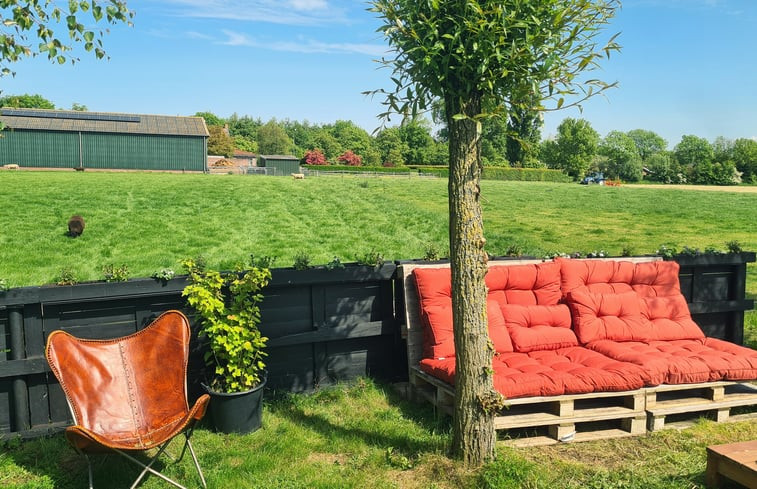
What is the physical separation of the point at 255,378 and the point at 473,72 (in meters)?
2.86

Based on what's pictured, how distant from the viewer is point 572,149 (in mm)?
83625

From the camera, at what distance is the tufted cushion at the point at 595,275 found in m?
5.73

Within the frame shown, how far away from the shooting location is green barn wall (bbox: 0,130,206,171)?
3716cm

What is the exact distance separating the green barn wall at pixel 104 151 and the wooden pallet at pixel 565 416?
131 feet

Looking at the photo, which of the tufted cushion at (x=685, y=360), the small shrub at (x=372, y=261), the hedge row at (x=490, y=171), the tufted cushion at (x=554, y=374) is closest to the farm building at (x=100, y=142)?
the hedge row at (x=490, y=171)

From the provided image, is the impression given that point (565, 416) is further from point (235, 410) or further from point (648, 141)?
point (648, 141)

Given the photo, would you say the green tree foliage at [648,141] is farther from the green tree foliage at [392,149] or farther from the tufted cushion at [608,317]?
the tufted cushion at [608,317]

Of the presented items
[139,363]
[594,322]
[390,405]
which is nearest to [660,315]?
[594,322]

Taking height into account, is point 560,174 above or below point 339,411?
above

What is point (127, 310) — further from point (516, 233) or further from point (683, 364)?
point (516, 233)

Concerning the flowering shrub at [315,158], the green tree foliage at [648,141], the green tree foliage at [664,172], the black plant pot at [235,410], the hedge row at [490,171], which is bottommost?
the black plant pot at [235,410]

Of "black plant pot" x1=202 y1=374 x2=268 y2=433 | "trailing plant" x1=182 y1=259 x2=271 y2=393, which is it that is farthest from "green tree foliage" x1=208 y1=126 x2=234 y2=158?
"black plant pot" x1=202 y1=374 x2=268 y2=433

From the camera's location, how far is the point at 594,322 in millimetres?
5480

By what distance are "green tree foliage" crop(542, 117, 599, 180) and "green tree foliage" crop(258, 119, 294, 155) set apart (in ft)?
130
